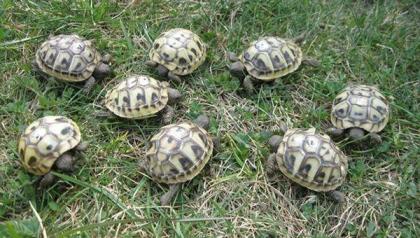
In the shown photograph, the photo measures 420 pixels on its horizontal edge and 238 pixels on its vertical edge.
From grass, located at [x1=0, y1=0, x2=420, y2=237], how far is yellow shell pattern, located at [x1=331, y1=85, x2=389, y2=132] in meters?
0.17

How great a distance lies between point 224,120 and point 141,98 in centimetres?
79

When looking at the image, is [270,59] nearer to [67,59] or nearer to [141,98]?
[141,98]

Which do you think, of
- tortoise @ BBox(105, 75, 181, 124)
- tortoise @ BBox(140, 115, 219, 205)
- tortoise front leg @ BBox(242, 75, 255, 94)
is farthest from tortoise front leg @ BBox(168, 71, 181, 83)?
tortoise @ BBox(140, 115, 219, 205)

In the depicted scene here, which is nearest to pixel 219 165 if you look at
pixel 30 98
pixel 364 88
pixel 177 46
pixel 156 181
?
pixel 156 181

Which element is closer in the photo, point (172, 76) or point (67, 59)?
point (67, 59)

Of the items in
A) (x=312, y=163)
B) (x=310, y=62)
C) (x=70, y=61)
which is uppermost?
(x=70, y=61)

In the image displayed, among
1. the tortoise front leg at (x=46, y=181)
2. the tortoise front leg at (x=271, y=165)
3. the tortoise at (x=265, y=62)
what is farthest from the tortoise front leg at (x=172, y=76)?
the tortoise front leg at (x=46, y=181)

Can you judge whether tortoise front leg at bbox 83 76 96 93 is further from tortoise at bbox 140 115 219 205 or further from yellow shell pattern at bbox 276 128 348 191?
yellow shell pattern at bbox 276 128 348 191

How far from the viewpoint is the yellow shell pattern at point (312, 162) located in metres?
3.64

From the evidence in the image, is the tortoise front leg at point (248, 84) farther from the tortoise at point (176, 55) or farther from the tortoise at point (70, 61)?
the tortoise at point (70, 61)

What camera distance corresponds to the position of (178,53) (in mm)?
4375

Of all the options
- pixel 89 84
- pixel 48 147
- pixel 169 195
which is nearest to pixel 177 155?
pixel 169 195

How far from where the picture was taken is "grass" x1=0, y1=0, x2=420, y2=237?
3.53m

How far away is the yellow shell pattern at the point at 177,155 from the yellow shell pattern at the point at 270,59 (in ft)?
3.31
